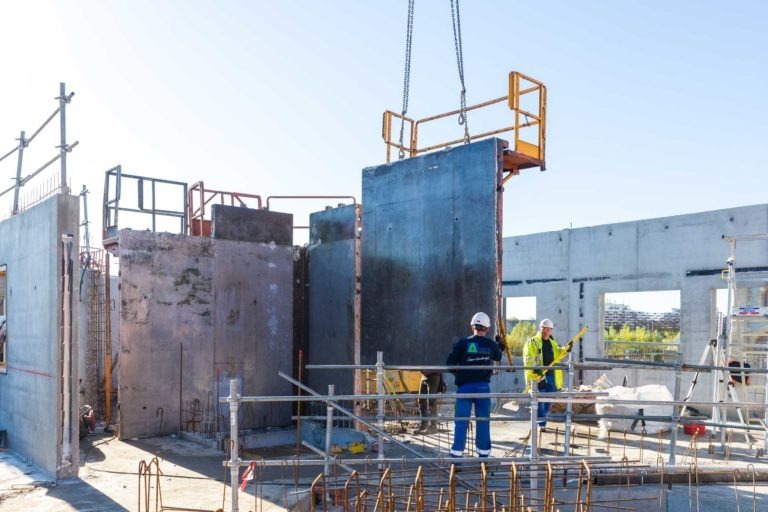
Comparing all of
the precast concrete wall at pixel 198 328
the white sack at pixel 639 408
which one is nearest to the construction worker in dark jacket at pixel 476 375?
the white sack at pixel 639 408

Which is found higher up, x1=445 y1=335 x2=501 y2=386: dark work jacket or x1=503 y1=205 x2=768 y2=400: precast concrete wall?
x1=503 y1=205 x2=768 y2=400: precast concrete wall

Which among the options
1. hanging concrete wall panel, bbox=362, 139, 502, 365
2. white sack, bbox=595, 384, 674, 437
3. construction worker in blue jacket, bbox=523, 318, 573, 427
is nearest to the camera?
construction worker in blue jacket, bbox=523, 318, 573, 427

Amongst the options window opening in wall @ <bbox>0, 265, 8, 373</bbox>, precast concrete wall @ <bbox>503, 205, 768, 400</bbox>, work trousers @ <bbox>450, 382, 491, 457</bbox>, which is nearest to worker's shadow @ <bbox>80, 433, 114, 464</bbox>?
window opening in wall @ <bbox>0, 265, 8, 373</bbox>

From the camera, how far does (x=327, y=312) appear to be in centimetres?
1382

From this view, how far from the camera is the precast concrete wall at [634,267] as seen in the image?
1661 cm

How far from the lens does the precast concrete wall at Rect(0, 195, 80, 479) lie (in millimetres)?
8273

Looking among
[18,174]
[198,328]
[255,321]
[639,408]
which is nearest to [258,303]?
[255,321]

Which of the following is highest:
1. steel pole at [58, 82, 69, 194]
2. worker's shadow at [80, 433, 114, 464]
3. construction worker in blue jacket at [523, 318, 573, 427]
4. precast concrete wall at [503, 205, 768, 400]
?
steel pole at [58, 82, 69, 194]

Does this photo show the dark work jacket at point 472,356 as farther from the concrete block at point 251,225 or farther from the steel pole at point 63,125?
the concrete block at point 251,225

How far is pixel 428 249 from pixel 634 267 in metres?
8.87

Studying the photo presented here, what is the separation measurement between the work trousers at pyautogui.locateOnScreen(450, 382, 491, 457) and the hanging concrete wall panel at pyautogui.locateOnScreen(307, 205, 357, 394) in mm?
4913

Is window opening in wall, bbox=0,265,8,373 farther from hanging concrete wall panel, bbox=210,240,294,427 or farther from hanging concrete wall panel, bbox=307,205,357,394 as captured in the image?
hanging concrete wall panel, bbox=307,205,357,394

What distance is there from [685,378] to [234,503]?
1455cm

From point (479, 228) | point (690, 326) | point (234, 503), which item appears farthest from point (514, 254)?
point (234, 503)
